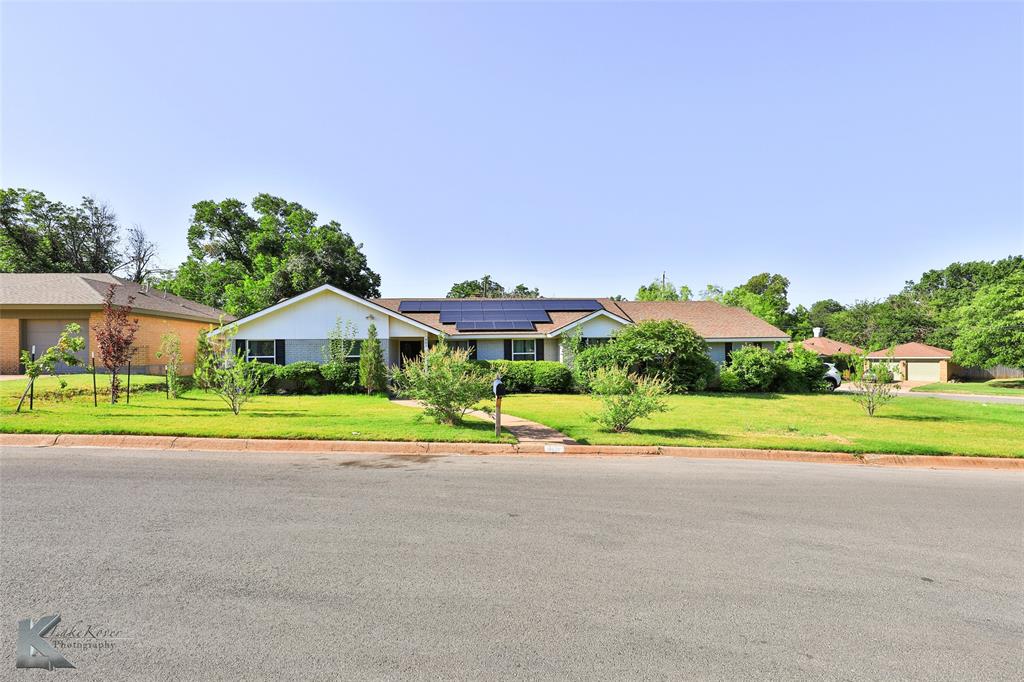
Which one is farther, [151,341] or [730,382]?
[151,341]

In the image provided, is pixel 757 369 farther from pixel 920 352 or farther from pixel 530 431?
pixel 920 352

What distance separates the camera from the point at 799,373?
25.0 meters

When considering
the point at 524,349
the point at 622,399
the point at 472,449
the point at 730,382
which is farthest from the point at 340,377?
the point at 730,382

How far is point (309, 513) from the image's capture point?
18.1ft

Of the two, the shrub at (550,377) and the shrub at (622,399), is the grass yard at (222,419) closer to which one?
the shrub at (622,399)

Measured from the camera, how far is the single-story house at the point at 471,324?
2253 cm

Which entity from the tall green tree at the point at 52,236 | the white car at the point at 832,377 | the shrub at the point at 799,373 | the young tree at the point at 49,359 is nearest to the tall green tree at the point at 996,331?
the white car at the point at 832,377

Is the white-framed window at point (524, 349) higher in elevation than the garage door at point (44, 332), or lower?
lower

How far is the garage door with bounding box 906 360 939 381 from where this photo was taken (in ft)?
144

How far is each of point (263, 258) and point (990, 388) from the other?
57.5 meters

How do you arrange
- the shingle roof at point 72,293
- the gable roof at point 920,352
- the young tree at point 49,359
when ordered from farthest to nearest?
the gable roof at point 920,352
the shingle roof at point 72,293
the young tree at point 49,359

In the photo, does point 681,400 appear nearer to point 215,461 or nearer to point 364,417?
point 364,417

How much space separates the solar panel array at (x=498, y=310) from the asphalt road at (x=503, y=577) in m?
19.3

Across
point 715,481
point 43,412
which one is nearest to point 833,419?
point 715,481
